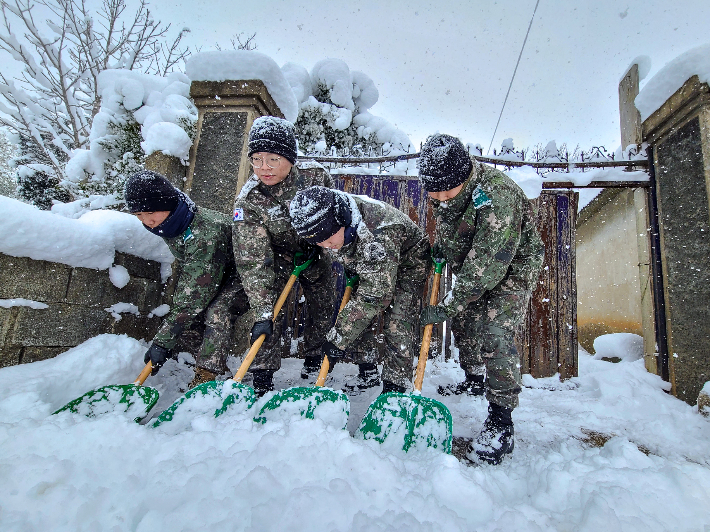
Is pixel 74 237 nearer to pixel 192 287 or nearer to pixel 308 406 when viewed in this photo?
pixel 192 287

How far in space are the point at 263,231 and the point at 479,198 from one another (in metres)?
1.38

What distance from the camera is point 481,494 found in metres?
1.13

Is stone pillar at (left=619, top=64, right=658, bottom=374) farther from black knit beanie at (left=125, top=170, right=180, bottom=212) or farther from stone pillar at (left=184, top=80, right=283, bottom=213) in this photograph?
black knit beanie at (left=125, top=170, right=180, bottom=212)

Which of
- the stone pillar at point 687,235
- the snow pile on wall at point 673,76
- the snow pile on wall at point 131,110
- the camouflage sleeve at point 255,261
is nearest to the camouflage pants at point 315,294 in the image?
the camouflage sleeve at point 255,261

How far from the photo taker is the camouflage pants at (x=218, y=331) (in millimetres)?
2154

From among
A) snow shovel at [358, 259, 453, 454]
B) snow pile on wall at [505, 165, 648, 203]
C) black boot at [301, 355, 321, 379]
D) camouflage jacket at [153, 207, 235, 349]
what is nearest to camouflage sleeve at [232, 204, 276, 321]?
camouflage jacket at [153, 207, 235, 349]

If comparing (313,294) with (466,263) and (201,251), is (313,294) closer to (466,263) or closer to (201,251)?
(201,251)

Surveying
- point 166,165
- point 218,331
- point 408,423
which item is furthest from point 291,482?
point 166,165

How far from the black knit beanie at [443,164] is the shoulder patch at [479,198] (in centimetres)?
9

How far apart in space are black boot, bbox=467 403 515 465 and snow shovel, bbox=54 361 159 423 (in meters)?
1.64

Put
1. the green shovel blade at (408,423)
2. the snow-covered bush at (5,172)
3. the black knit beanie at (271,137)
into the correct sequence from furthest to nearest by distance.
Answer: the snow-covered bush at (5,172) < the black knit beanie at (271,137) < the green shovel blade at (408,423)

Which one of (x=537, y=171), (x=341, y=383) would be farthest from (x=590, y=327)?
(x=341, y=383)

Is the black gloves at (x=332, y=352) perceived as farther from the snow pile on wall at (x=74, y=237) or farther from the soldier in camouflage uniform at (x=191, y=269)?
the snow pile on wall at (x=74, y=237)

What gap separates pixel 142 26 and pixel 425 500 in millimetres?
9046
